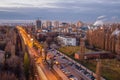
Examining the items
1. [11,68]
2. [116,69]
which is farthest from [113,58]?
[11,68]

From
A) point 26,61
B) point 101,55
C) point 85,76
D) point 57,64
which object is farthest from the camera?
point 101,55

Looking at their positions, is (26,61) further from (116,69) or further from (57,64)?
(116,69)

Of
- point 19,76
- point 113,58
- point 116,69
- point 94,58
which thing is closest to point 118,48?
point 113,58

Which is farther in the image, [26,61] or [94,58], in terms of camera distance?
[94,58]

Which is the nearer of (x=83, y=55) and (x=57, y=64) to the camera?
(x=57, y=64)

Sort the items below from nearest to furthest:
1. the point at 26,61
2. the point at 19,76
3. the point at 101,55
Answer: the point at 19,76 < the point at 26,61 < the point at 101,55

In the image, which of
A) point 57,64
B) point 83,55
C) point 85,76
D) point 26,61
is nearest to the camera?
point 85,76

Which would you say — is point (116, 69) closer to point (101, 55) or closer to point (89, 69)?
point (89, 69)
